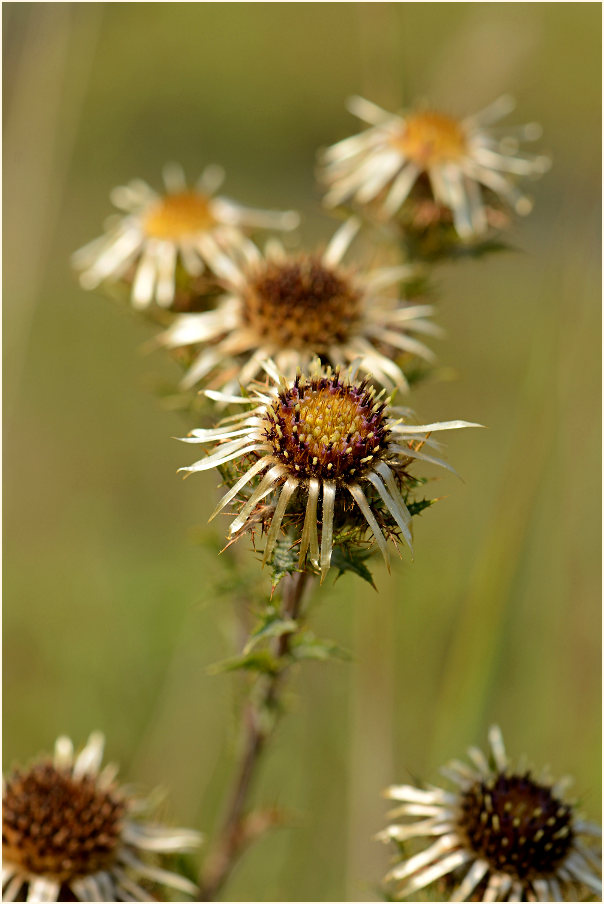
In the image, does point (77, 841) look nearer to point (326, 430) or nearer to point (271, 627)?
point (271, 627)

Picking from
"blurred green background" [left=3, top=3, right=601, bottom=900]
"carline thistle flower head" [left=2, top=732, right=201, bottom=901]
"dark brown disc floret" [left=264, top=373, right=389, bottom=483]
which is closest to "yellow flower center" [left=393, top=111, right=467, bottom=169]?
"blurred green background" [left=3, top=3, right=601, bottom=900]

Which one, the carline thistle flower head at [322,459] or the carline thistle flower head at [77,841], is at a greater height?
the carline thistle flower head at [322,459]

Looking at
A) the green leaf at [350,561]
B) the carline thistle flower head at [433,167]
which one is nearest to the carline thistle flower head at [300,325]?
the carline thistle flower head at [433,167]

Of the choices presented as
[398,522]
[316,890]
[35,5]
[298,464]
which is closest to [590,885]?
[398,522]

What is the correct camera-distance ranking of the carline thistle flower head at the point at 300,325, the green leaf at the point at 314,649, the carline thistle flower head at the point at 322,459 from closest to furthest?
the carline thistle flower head at the point at 322,459 < the green leaf at the point at 314,649 < the carline thistle flower head at the point at 300,325

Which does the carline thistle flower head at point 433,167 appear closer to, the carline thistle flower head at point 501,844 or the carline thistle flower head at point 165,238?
the carline thistle flower head at point 165,238

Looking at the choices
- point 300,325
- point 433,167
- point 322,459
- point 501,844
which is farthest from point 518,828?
point 433,167

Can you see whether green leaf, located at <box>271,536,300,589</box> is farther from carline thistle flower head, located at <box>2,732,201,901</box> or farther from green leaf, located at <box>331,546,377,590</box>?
carline thistle flower head, located at <box>2,732,201,901</box>
